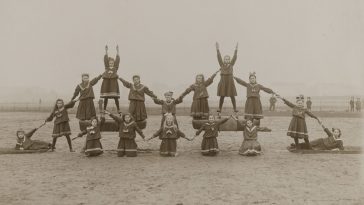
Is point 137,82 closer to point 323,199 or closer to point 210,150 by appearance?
point 210,150

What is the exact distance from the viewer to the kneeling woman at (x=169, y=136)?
1382 cm

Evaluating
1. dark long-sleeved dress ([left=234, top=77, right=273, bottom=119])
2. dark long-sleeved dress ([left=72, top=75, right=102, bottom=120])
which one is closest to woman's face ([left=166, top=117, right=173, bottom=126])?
dark long-sleeved dress ([left=72, top=75, right=102, bottom=120])

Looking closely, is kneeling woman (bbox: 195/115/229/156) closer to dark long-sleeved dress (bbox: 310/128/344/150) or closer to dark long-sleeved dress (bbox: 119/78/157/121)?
dark long-sleeved dress (bbox: 119/78/157/121)

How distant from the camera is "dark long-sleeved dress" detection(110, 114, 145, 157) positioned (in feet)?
45.2

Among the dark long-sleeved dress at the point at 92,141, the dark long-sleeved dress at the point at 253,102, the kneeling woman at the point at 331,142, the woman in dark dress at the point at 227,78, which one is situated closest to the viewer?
the dark long-sleeved dress at the point at 92,141

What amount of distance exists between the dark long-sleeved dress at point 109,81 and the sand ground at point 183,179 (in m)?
2.11

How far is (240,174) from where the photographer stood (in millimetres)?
10867

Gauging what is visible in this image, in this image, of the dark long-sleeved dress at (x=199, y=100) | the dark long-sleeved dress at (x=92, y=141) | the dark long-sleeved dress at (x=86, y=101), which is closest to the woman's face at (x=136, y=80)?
the dark long-sleeved dress at (x=86, y=101)

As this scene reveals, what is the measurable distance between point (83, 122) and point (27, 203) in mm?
6559

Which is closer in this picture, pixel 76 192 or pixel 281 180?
pixel 76 192

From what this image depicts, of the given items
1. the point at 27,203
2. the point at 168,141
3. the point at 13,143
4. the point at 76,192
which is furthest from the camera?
the point at 13,143

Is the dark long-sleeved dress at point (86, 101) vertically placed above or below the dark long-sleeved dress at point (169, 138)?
above

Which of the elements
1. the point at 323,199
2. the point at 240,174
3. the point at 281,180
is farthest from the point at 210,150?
the point at 323,199

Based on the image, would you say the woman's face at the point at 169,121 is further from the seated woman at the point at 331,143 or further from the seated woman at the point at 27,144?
the seated woman at the point at 331,143
